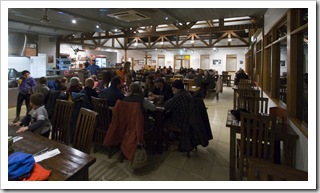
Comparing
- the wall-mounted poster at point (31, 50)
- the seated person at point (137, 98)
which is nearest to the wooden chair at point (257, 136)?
the seated person at point (137, 98)

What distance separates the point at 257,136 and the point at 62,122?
7.08ft

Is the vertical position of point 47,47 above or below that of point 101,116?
above

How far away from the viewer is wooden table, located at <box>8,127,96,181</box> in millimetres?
1195

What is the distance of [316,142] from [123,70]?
15.3 feet

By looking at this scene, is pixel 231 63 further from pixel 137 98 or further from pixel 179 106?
pixel 137 98

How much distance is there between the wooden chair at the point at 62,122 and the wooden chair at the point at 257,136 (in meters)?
1.88

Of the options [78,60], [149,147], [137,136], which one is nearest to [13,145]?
[137,136]

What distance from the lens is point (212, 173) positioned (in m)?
2.55

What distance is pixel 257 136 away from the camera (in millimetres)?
2057

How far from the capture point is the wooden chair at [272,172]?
108cm

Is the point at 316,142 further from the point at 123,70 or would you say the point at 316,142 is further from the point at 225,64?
the point at 225,64

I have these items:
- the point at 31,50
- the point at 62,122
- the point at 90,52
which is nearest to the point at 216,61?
the point at 90,52

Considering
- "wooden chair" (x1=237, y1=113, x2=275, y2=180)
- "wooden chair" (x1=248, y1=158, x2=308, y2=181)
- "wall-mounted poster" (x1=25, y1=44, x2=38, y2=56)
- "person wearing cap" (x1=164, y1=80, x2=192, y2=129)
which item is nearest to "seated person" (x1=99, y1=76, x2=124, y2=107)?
"person wearing cap" (x1=164, y1=80, x2=192, y2=129)

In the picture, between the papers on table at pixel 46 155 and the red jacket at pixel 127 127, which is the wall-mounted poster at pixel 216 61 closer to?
the red jacket at pixel 127 127
